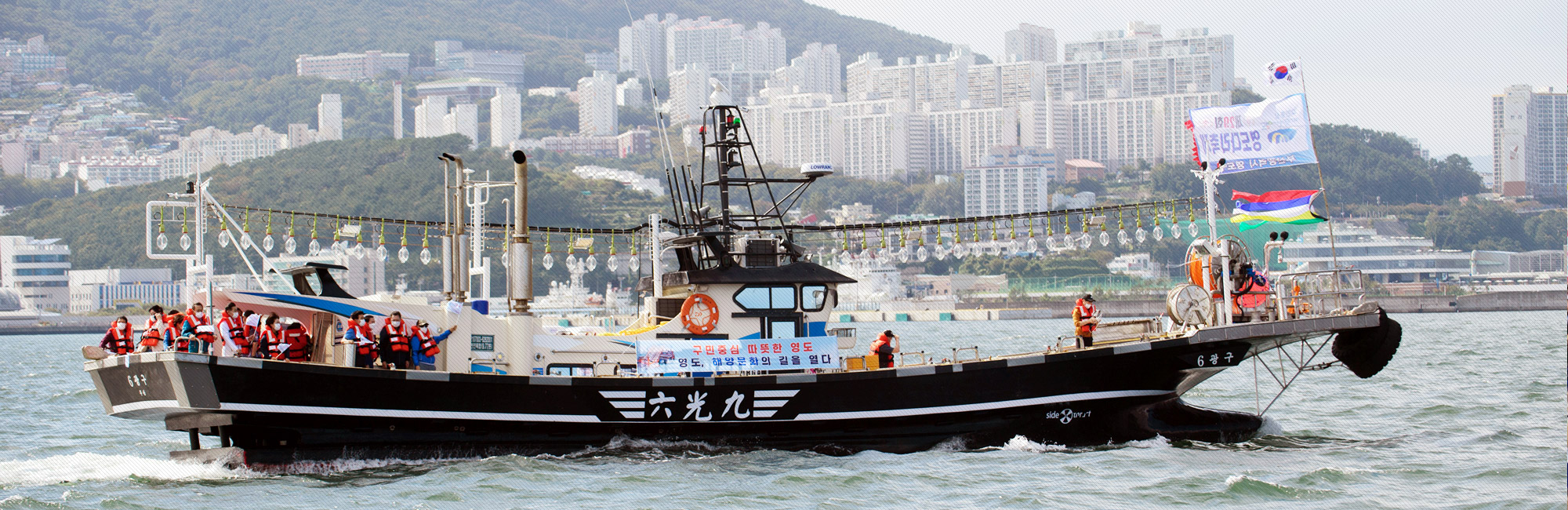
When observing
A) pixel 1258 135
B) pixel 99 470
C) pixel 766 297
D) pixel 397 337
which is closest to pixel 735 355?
pixel 766 297

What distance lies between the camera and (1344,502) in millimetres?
14992

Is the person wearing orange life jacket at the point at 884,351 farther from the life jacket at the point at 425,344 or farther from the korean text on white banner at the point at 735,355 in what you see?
the life jacket at the point at 425,344

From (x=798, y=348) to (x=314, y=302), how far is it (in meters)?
5.89

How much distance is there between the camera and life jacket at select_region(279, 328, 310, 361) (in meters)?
17.2

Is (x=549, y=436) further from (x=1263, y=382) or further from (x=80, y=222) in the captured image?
(x=80, y=222)

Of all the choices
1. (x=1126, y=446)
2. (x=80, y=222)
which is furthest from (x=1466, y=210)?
(x=1126, y=446)

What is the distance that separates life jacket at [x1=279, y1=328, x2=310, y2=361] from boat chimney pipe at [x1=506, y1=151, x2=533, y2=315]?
2.51 metres

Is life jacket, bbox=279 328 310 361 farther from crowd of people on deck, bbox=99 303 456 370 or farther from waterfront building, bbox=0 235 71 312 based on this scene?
waterfront building, bbox=0 235 71 312

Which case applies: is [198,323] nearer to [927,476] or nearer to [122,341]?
[122,341]

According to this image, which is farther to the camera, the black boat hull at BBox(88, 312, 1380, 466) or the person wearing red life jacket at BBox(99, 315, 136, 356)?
the person wearing red life jacket at BBox(99, 315, 136, 356)

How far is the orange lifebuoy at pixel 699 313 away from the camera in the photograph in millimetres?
19328

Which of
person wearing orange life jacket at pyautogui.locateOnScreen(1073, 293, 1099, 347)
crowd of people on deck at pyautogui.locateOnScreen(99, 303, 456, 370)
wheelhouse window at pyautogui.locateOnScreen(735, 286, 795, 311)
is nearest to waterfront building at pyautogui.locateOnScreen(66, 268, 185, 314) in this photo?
crowd of people on deck at pyautogui.locateOnScreen(99, 303, 456, 370)

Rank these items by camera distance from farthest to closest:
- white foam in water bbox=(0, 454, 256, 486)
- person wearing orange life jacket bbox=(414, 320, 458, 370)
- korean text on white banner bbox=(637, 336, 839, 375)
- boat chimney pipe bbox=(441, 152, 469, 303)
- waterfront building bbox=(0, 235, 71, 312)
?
waterfront building bbox=(0, 235, 71, 312), boat chimney pipe bbox=(441, 152, 469, 303), korean text on white banner bbox=(637, 336, 839, 375), person wearing orange life jacket bbox=(414, 320, 458, 370), white foam in water bbox=(0, 454, 256, 486)

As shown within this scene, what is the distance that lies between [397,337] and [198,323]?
2.22m
